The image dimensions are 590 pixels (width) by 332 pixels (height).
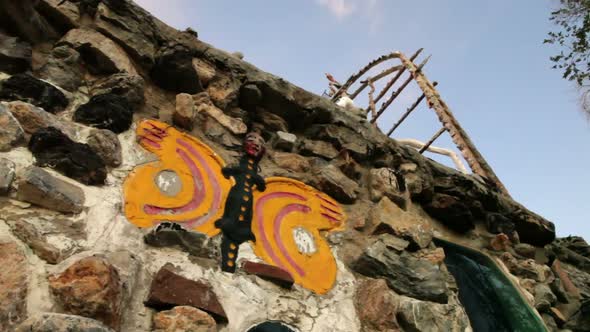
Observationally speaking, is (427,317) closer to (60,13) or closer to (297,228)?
(297,228)

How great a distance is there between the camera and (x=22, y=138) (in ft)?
5.30

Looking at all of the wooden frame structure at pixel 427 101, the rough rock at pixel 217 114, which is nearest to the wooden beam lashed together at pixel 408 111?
the wooden frame structure at pixel 427 101

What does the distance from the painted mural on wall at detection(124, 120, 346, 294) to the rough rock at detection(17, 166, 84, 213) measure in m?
0.21

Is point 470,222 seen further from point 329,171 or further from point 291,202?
point 291,202

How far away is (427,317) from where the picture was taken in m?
2.06

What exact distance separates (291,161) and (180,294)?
1.19 m

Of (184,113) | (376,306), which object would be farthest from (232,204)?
(376,306)

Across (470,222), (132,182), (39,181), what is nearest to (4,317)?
(39,181)

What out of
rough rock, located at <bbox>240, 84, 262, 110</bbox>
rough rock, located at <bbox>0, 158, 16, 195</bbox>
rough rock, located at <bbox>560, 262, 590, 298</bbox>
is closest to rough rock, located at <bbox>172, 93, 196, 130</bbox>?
rough rock, located at <bbox>240, 84, 262, 110</bbox>

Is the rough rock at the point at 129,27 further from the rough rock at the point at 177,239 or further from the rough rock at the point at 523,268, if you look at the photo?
the rough rock at the point at 523,268

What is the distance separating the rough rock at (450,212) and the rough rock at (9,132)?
7.51 feet

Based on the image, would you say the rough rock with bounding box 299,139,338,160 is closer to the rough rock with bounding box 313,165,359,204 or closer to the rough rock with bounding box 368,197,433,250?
the rough rock with bounding box 313,165,359,204

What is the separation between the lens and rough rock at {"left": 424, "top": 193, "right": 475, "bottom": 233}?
3020mm

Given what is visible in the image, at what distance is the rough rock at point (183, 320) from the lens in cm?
142
